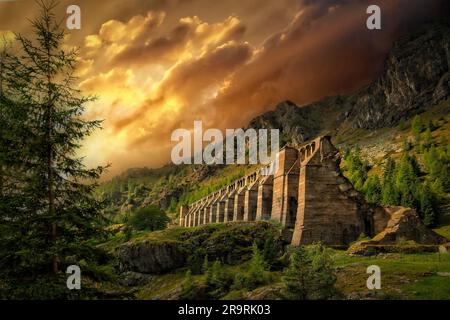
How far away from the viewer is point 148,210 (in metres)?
111

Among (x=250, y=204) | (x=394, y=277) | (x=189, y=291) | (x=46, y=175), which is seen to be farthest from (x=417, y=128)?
(x=46, y=175)

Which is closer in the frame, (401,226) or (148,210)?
(401,226)

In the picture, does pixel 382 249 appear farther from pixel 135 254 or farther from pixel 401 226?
pixel 135 254

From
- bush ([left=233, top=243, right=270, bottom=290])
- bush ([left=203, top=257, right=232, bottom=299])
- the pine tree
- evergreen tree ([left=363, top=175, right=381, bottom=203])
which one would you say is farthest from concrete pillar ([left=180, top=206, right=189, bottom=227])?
the pine tree

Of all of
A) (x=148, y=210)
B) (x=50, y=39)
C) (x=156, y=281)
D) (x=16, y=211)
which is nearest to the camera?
(x=16, y=211)

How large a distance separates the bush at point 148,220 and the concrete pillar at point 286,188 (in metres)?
50.9

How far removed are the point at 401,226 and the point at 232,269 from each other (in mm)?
20523

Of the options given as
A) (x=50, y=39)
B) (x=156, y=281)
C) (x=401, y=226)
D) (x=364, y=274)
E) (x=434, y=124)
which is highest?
(x=434, y=124)

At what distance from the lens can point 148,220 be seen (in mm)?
107562

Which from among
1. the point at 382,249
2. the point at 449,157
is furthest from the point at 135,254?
the point at 449,157

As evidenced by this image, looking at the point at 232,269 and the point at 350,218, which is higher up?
the point at 350,218

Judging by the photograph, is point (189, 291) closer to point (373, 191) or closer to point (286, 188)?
point (286, 188)

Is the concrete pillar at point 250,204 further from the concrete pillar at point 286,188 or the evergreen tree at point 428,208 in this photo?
the evergreen tree at point 428,208

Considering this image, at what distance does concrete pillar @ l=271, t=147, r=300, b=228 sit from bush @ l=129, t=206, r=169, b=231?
50941mm
